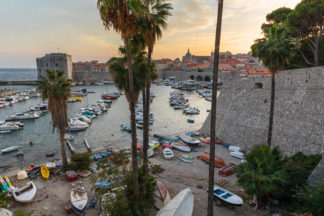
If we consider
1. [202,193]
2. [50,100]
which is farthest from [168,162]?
[50,100]

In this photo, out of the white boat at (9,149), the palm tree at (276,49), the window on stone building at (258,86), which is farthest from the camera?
the white boat at (9,149)

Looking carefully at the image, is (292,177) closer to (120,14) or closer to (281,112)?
(281,112)

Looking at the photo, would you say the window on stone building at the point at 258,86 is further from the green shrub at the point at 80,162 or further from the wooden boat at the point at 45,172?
the wooden boat at the point at 45,172

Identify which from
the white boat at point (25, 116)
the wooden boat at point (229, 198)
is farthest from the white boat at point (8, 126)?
the wooden boat at point (229, 198)

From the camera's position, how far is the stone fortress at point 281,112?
706 inches

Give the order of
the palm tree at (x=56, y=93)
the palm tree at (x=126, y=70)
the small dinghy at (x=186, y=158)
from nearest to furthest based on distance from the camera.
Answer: the palm tree at (x=126, y=70) → the palm tree at (x=56, y=93) → the small dinghy at (x=186, y=158)

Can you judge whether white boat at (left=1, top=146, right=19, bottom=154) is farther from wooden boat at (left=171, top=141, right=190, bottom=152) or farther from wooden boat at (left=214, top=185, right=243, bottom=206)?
wooden boat at (left=214, top=185, right=243, bottom=206)

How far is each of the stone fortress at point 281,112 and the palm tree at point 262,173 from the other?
7.69m

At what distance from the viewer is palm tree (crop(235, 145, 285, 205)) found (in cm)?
1114

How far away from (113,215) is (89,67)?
521 ft

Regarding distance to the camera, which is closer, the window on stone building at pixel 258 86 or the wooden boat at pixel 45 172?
the wooden boat at pixel 45 172

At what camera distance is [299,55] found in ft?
86.1

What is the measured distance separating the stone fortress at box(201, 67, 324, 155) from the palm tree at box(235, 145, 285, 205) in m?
7.69

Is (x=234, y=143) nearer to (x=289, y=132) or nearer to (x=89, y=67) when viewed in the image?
(x=289, y=132)
